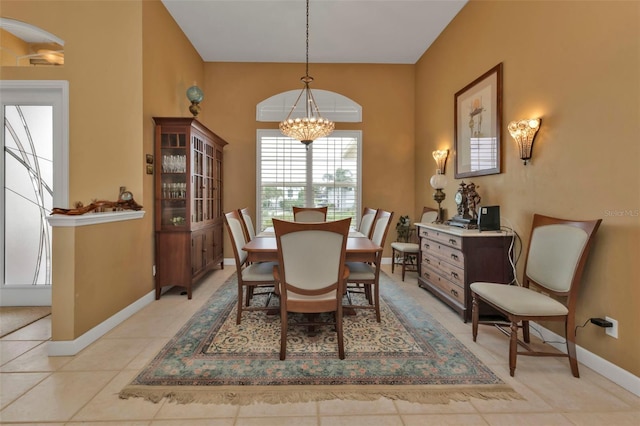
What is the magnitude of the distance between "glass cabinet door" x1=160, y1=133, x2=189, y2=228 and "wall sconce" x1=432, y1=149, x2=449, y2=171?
3.47m

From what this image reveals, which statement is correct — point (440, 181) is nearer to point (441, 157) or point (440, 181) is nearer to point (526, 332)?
point (441, 157)

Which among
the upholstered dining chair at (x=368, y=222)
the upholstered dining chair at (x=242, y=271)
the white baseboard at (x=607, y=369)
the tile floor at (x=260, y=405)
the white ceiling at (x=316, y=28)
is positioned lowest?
the tile floor at (x=260, y=405)

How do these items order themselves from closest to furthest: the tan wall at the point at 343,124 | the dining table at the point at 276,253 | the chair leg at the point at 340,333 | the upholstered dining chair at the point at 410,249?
the chair leg at the point at 340,333 < the dining table at the point at 276,253 < the upholstered dining chair at the point at 410,249 < the tan wall at the point at 343,124


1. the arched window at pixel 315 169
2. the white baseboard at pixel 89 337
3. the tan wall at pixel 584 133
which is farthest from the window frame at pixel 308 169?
the white baseboard at pixel 89 337

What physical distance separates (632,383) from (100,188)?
4671 millimetres

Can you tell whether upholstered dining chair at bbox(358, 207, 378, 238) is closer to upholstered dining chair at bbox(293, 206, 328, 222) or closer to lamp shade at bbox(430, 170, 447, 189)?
upholstered dining chair at bbox(293, 206, 328, 222)

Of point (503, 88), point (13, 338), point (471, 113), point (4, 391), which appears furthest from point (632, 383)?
point (13, 338)

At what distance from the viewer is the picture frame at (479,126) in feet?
9.66

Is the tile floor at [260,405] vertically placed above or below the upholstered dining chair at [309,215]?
below

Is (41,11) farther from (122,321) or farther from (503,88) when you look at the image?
(503,88)

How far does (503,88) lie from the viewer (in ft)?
9.43

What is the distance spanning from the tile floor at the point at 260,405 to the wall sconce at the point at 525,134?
170cm

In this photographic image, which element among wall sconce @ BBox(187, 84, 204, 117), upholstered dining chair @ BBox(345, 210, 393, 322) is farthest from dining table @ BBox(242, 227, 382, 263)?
wall sconce @ BBox(187, 84, 204, 117)

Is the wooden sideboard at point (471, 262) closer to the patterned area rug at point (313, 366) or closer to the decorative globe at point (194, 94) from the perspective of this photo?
the patterned area rug at point (313, 366)
